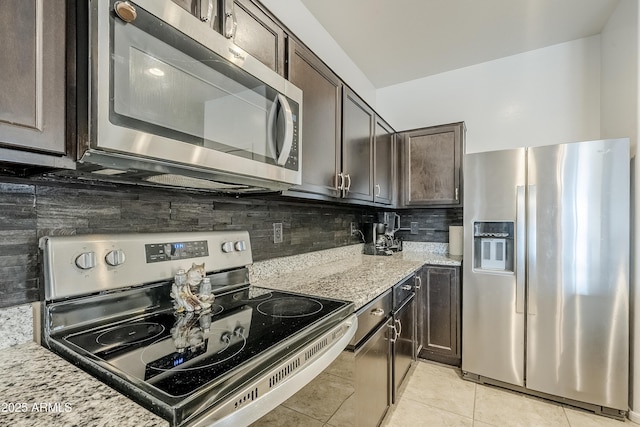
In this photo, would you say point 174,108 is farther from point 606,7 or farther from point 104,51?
point 606,7

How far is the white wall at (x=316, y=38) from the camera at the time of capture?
77.5 inches

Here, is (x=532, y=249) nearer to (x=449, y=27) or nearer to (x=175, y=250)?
(x=449, y=27)

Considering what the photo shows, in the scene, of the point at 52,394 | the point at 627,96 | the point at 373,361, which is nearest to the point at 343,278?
the point at 373,361

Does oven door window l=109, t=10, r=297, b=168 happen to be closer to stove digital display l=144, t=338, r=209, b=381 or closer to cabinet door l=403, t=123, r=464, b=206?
stove digital display l=144, t=338, r=209, b=381

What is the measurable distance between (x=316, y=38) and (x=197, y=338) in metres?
2.28

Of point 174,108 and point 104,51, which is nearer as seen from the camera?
point 104,51

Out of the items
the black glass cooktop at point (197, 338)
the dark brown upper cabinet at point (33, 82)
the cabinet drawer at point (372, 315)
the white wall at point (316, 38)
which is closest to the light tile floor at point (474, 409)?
the cabinet drawer at point (372, 315)

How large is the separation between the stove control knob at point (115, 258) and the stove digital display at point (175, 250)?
89 mm

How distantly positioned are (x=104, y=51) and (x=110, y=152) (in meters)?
0.22

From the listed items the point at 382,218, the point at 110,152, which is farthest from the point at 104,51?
the point at 382,218

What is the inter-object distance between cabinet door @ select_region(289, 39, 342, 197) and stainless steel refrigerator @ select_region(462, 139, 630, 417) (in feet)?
4.01

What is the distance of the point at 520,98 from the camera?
2764 mm

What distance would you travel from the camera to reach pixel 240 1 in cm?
112

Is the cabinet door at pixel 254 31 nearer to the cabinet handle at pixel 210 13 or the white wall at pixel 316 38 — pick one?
the cabinet handle at pixel 210 13
